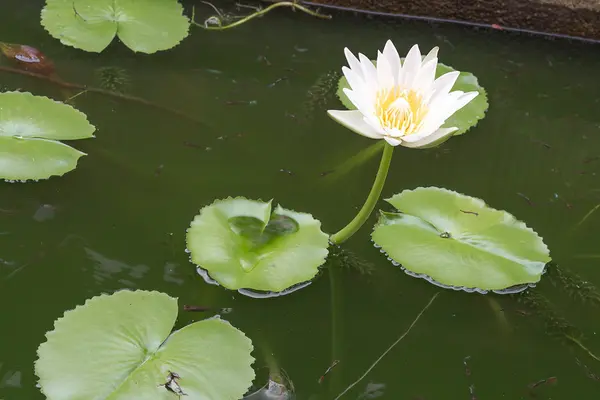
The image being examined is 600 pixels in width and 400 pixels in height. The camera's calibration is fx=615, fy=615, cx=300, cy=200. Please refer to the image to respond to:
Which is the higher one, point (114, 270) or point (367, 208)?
point (367, 208)

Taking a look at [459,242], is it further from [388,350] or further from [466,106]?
[466,106]

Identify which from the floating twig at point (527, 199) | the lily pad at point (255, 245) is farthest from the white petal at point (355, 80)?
the floating twig at point (527, 199)

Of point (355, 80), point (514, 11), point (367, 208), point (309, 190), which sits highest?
point (355, 80)

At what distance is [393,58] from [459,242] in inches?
21.7

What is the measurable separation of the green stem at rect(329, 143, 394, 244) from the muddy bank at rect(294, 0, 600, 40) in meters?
1.36

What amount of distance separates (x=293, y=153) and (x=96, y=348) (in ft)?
3.21

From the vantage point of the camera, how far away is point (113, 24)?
245 cm

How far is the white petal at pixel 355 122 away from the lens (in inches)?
56.6

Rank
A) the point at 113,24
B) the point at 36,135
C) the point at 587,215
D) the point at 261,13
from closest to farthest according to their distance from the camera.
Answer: the point at 36,135, the point at 587,215, the point at 113,24, the point at 261,13

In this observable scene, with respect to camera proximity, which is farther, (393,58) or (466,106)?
(466,106)

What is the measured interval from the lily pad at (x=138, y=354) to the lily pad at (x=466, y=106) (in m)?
1.08

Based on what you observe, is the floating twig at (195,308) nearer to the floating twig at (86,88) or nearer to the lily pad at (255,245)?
the lily pad at (255,245)

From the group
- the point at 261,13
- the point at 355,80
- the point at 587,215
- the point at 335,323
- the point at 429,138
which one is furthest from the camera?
the point at 261,13

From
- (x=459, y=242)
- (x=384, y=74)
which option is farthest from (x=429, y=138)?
(x=459, y=242)
